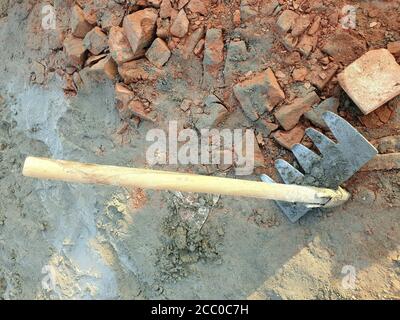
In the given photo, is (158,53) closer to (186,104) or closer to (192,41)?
(192,41)

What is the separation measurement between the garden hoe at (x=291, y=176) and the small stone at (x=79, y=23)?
1663 millimetres

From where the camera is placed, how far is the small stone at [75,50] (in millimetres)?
3428

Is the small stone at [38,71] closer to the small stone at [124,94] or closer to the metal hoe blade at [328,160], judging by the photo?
the small stone at [124,94]

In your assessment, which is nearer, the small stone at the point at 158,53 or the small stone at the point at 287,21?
the small stone at the point at 287,21

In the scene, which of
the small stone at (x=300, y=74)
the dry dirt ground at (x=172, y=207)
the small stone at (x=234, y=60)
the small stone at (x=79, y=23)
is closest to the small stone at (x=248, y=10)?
the dry dirt ground at (x=172, y=207)

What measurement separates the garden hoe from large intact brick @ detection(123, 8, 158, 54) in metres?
1.21

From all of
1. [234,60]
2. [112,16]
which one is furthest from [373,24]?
[112,16]

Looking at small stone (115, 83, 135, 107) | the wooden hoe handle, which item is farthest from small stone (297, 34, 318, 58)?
small stone (115, 83, 135, 107)

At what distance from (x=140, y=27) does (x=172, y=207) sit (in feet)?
4.06

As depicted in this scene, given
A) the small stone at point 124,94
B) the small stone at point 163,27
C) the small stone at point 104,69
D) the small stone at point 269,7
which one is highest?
the small stone at point 269,7

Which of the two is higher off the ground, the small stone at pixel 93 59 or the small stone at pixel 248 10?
the small stone at pixel 248 10

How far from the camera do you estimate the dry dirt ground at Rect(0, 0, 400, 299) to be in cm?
291

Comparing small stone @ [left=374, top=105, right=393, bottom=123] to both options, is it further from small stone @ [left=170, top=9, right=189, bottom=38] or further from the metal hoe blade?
small stone @ [left=170, top=9, right=189, bottom=38]

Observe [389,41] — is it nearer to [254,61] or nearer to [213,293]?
[254,61]
